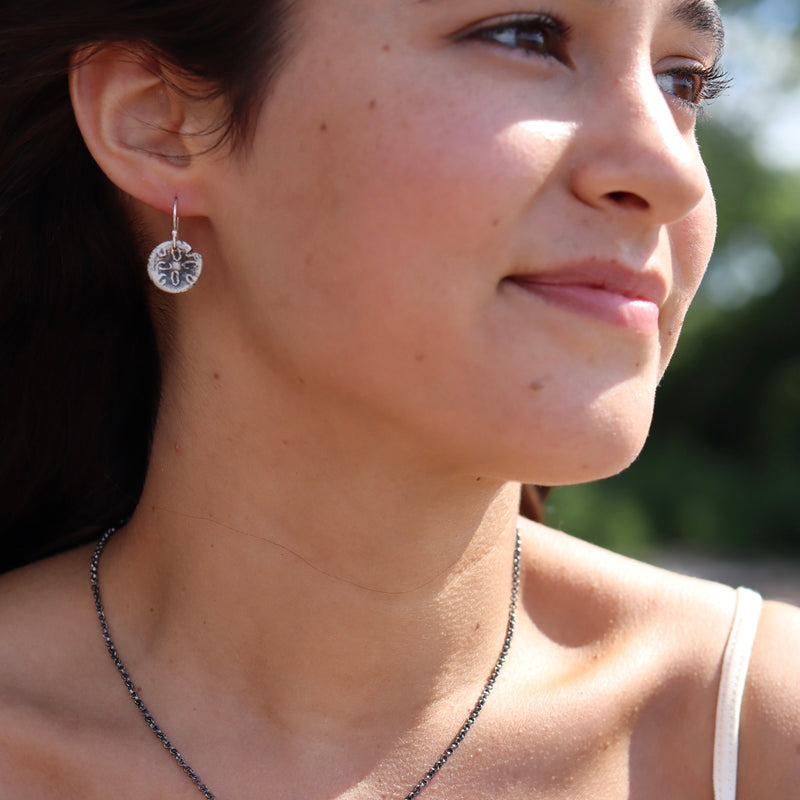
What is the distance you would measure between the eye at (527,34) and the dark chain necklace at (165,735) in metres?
1.10

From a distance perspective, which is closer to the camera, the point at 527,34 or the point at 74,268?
the point at 527,34

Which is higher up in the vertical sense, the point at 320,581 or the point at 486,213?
the point at 486,213

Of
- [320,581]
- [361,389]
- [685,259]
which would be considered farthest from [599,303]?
[320,581]

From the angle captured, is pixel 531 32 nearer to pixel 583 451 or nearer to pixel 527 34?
pixel 527 34

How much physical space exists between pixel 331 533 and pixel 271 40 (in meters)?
0.89

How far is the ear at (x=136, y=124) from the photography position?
2.12m

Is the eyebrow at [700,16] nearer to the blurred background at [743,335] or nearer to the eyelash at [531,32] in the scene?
the eyelash at [531,32]

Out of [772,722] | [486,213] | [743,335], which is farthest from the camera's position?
[743,335]

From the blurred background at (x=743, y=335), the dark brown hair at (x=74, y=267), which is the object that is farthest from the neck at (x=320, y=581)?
the blurred background at (x=743, y=335)

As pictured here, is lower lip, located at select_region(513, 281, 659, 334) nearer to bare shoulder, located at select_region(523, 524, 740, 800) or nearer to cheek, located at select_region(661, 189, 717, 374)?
cheek, located at select_region(661, 189, 717, 374)

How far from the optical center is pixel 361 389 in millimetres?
1962

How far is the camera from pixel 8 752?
2.08 m

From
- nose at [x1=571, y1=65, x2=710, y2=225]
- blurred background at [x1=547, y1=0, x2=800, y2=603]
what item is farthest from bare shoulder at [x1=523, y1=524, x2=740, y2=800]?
blurred background at [x1=547, y1=0, x2=800, y2=603]

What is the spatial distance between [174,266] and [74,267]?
0.35 meters
